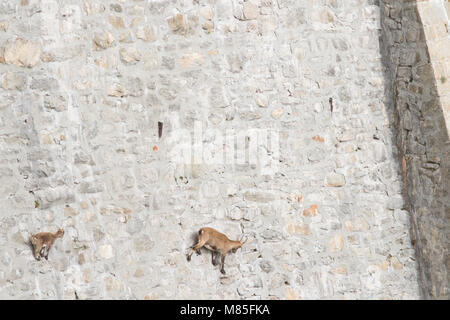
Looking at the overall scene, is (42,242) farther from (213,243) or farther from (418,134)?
(418,134)

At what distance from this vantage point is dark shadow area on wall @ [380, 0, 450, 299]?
5.33m

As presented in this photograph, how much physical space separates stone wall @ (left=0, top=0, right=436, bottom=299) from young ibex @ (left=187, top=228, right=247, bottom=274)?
6cm

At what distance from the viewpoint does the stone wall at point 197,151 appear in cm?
457

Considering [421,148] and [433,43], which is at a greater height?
[433,43]

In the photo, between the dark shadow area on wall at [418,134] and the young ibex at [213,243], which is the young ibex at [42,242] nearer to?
the young ibex at [213,243]

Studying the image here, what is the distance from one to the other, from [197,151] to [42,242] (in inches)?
49.0

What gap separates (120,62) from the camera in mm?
4770

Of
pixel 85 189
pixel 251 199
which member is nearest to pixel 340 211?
pixel 251 199

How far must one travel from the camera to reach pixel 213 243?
190 inches

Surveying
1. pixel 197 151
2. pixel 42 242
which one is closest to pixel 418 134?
pixel 197 151

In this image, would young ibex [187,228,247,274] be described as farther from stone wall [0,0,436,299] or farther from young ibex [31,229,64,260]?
young ibex [31,229,64,260]
